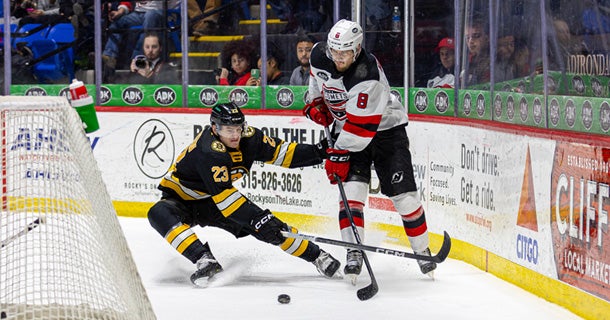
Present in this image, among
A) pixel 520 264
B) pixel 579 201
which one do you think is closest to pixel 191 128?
pixel 520 264

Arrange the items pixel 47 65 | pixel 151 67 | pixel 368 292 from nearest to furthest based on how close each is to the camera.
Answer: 1. pixel 368 292
2. pixel 151 67
3. pixel 47 65

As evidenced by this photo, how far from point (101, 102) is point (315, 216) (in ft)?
6.94

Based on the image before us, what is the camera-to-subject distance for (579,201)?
4.37m

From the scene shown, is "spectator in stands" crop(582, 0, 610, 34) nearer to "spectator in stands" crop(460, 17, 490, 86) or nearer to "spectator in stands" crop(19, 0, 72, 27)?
"spectator in stands" crop(460, 17, 490, 86)

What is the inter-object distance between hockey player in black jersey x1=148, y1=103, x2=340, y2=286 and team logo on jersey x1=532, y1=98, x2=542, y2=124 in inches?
42.8

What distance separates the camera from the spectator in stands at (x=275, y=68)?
7.54 m

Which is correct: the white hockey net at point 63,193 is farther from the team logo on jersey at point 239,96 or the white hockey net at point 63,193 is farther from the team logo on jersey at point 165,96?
the team logo on jersey at point 165,96

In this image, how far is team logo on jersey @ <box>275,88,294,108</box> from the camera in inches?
294

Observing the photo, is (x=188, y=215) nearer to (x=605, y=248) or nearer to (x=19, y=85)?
(x=605, y=248)

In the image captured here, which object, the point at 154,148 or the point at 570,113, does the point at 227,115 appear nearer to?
the point at 570,113

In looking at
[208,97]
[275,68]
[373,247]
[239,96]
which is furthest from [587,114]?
[208,97]

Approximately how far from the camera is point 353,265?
17.0ft

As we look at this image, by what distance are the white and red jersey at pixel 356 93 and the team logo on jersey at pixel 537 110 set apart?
0.71 m

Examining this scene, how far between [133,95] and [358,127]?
3437 millimetres
